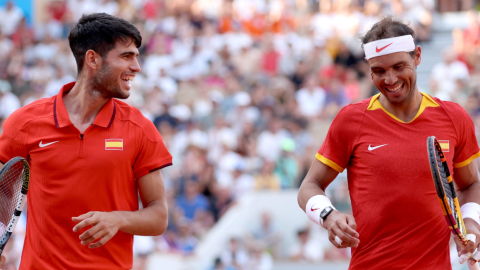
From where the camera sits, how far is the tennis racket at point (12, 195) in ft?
11.8

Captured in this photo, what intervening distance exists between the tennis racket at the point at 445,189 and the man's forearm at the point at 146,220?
59.3 inches

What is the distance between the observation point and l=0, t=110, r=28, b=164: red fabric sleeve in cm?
373

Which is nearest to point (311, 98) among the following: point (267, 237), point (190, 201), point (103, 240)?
point (267, 237)

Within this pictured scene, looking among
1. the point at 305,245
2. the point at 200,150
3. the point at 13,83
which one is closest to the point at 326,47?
the point at 200,150

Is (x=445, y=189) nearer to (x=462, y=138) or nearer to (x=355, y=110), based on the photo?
(x=462, y=138)

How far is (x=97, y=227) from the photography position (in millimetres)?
3301

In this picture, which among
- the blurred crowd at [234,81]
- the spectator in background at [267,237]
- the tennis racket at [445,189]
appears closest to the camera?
the tennis racket at [445,189]

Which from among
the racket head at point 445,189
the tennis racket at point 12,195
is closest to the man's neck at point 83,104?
the tennis racket at point 12,195

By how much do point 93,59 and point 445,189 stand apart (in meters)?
2.11

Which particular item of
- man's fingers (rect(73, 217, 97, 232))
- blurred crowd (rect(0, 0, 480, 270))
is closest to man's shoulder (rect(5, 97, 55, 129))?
man's fingers (rect(73, 217, 97, 232))

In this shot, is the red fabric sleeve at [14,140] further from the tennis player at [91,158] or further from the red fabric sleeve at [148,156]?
the red fabric sleeve at [148,156]

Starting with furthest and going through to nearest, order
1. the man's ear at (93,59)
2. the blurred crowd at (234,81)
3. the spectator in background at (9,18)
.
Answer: the spectator in background at (9,18), the blurred crowd at (234,81), the man's ear at (93,59)

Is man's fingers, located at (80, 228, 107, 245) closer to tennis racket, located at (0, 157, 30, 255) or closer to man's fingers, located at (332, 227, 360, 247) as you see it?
tennis racket, located at (0, 157, 30, 255)

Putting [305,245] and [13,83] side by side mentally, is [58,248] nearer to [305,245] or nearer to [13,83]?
[305,245]
